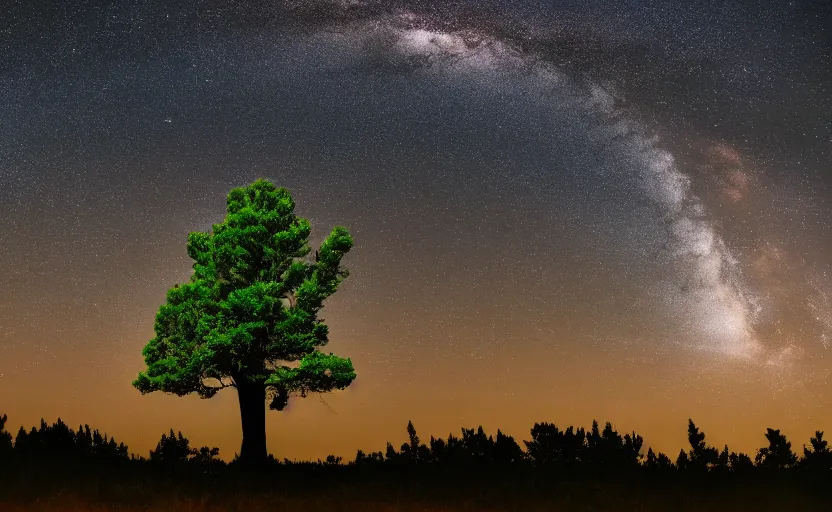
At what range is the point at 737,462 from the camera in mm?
23516

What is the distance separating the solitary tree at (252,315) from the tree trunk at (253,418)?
0.04 meters

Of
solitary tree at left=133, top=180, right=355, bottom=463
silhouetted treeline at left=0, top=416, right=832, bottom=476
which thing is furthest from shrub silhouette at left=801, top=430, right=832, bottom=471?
solitary tree at left=133, top=180, right=355, bottom=463

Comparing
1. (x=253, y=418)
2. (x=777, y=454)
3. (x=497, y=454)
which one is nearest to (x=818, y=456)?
(x=777, y=454)

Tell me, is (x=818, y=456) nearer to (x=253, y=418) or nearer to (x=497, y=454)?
(x=497, y=454)

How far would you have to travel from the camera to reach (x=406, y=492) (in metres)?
17.8

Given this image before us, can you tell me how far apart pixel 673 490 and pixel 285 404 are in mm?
14456

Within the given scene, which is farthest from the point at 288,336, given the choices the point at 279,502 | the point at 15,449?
the point at 279,502

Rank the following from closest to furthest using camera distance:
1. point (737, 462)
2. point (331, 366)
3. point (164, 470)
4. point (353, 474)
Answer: point (164, 470) → point (353, 474) → point (737, 462) → point (331, 366)

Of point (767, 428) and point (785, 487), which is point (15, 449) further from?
point (767, 428)

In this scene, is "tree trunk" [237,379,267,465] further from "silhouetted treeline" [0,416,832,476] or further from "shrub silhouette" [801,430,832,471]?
"shrub silhouette" [801,430,832,471]

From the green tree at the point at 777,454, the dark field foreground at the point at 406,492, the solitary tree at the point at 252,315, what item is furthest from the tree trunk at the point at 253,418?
the green tree at the point at 777,454

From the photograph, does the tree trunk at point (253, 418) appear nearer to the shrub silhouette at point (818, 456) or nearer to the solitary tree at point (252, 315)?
the solitary tree at point (252, 315)

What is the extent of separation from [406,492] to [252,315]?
10.6 m

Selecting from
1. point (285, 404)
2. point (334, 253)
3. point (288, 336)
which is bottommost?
point (285, 404)
